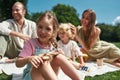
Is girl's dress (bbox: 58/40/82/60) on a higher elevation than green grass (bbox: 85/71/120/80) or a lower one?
higher

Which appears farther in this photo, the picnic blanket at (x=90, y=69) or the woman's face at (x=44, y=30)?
the picnic blanket at (x=90, y=69)

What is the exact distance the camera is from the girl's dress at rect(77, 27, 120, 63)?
24.0 feet

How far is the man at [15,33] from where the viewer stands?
6.67 m

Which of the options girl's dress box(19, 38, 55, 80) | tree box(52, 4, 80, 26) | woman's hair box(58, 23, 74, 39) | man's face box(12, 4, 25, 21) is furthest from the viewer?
tree box(52, 4, 80, 26)

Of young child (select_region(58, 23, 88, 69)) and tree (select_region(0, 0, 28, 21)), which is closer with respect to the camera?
young child (select_region(58, 23, 88, 69))

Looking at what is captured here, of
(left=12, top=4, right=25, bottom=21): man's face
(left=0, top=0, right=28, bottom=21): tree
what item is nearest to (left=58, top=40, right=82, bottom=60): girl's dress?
(left=12, top=4, right=25, bottom=21): man's face

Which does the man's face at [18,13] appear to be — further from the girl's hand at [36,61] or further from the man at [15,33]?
the girl's hand at [36,61]

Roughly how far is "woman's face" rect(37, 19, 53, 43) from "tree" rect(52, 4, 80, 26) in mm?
64035

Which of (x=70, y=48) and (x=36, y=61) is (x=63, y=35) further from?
(x=36, y=61)

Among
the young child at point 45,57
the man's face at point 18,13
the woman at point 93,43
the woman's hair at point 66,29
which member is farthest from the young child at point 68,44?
the young child at point 45,57

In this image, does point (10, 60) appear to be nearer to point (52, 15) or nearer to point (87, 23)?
point (87, 23)

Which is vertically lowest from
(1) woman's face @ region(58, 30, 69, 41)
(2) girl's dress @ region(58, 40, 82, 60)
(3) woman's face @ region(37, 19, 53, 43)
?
(2) girl's dress @ region(58, 40, 82, 60)

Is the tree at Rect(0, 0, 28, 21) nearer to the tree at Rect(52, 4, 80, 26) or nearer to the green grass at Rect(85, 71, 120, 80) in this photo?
the green grass at Rect(85, 71, 120, 80)

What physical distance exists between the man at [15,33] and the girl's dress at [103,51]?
4.20ft
